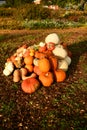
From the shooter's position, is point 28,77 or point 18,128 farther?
point 28,77

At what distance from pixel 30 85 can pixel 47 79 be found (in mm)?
420

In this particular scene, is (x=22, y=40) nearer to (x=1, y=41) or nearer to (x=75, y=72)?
(x=1, y=41)

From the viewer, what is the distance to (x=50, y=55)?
21.5ft

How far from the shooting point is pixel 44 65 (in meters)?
6.14

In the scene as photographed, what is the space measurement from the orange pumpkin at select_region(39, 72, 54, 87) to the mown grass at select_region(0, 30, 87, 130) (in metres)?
0.11

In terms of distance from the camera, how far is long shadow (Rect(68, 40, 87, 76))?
7.27 m

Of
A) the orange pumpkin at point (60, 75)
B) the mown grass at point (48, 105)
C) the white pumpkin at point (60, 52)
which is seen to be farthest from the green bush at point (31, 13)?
the orange pumpkin at point (60, 75)

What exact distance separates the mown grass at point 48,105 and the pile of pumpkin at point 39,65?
0.50 ft

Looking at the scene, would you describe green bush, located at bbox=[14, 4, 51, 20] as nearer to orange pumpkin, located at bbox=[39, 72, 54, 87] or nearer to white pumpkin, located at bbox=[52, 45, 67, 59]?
white pumpkin, located at bbox=[52, 45, 67, 59]

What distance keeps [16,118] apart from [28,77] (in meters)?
1.41

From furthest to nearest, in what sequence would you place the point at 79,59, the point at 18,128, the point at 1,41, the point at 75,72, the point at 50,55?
the point at 1,41
the point at 79,59
the point at 75,72
the point at 50,55
the point at 18,128

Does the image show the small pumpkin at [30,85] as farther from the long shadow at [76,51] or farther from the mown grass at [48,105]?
the long shadow at [76,51]

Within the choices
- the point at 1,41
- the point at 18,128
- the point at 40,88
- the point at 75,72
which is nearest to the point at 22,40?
the point at 1,41

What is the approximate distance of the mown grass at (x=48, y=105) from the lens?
4.96 metres
